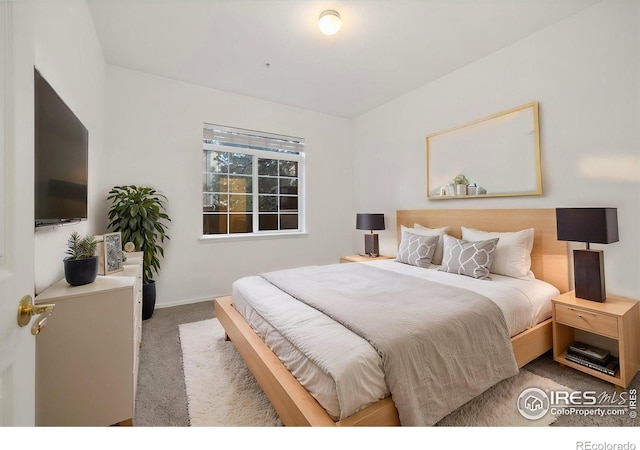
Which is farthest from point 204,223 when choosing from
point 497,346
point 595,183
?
point 595,183

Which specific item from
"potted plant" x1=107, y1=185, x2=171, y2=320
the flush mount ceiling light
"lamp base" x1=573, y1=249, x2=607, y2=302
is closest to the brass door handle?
"potted plant" x1=107, y1=185, x2=171, y2=320

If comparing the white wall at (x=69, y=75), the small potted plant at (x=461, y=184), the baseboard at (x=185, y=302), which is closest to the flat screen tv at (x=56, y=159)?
the white wall at (x=69, y=75)

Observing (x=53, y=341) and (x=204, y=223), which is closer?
(x=53, y=341)

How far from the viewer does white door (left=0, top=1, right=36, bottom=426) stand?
0.68m

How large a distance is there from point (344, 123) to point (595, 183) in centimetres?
351

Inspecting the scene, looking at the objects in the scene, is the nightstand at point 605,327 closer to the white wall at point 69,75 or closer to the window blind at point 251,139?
the white wall at point 69,75

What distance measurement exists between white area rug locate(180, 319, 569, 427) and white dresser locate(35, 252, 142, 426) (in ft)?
1.35

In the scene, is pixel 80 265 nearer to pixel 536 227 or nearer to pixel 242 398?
pixel 242 398

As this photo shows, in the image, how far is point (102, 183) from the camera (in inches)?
119

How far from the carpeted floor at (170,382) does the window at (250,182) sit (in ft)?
5.41

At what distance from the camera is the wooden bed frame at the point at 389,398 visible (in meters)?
1.25

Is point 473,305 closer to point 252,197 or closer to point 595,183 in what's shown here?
point 595,183

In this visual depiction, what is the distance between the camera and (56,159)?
1444 millimetres

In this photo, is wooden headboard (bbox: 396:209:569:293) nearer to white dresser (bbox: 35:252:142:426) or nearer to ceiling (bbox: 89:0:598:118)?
ceiling (bbox: 89:0:598:118)
